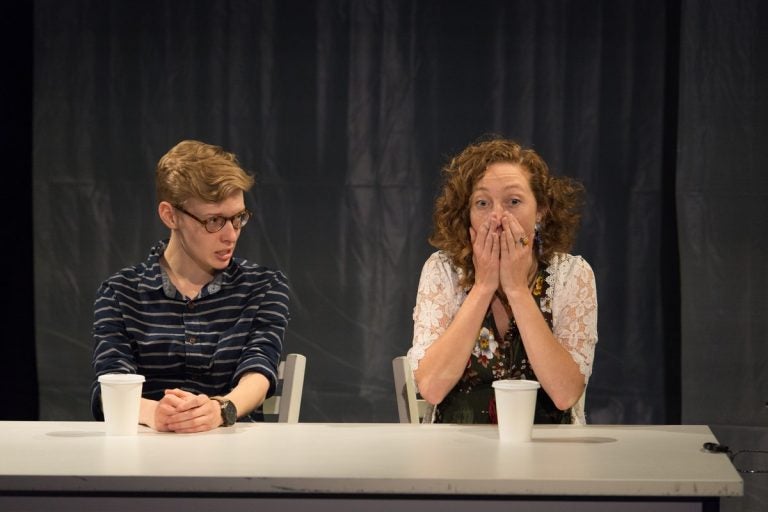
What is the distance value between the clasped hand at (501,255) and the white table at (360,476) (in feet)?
1.98

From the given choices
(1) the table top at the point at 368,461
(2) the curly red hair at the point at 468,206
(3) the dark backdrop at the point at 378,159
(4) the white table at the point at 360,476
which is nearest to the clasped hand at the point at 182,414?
(1) the table top at the point at 368,461

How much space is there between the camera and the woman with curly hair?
224 cm

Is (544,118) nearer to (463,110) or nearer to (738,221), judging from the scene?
(463,110)

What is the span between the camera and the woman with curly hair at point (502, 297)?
2.24m

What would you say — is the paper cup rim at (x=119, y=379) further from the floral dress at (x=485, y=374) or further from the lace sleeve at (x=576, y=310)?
the lace sleeve at (x=576, y=310)

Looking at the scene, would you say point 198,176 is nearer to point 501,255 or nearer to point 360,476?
point 501,255

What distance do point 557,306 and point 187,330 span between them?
866 millimetres

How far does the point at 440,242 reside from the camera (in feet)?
8.21

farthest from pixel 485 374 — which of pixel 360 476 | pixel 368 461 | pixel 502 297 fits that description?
pixel 360 476

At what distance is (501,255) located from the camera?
231cm

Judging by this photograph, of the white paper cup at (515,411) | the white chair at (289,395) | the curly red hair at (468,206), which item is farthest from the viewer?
the curly red hair at (468,206)

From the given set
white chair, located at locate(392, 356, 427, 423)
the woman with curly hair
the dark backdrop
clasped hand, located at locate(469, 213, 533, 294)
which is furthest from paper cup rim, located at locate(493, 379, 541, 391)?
the dark backdrop

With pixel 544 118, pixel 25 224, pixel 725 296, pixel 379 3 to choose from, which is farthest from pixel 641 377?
pixel 25 224

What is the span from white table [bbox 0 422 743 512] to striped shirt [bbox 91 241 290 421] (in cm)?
62
